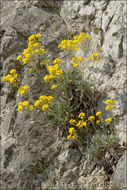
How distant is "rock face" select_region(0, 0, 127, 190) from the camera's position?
4027mm

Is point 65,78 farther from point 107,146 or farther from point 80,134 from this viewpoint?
point 107,146

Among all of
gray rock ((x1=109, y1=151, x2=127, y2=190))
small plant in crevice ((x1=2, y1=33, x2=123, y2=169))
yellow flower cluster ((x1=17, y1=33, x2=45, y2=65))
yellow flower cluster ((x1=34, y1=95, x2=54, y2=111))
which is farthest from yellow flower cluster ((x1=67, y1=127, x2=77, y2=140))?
yellow flower cluster ((x1=17, y1=33, x2=45, y2=65))

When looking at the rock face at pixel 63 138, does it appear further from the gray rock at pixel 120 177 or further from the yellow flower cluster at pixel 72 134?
the yellow flower cluster at pixel 72 134

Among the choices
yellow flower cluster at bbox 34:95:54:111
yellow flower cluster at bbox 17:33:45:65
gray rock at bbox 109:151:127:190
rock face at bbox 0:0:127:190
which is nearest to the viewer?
gray rock at bbox 109:151:127:190

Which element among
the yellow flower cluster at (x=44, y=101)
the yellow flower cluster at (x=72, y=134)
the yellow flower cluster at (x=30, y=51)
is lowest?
the yellow flower cluster at (x=72, y=134)

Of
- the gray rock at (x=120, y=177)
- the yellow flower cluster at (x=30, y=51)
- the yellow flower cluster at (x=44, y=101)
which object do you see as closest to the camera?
the gray rock at (x=120, y=177)

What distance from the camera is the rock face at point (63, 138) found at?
4.03 metres

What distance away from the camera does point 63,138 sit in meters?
4.29

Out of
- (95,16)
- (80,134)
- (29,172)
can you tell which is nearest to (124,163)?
(80,134)

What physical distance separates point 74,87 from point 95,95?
0.42 metres

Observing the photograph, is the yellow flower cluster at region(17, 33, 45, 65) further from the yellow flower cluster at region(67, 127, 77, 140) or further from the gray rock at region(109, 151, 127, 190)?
the gray rock at region(109, 151, 127, 190)

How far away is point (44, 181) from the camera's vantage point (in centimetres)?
417

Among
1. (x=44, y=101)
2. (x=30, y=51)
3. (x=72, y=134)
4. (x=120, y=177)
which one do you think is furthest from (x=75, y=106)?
(x=120, y=177)

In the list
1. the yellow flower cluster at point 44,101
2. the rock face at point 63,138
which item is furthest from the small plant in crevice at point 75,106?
the rock face at point 63,138
